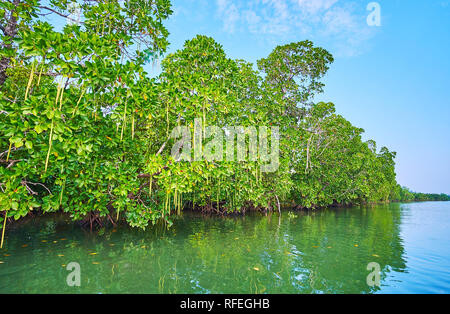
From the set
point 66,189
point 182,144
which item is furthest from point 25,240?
point 182,144

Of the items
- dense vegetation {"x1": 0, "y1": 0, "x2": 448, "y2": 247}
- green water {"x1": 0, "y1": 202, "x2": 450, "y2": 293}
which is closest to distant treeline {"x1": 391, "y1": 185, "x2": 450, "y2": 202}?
green water {"x1": 0, "y1": 202, "x2": 450, "y2": 293}

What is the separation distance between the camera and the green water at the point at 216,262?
13.9 ft

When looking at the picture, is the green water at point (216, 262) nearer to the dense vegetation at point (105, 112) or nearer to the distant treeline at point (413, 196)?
the dense vegetation at point (105, 112)

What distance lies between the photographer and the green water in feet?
13.9

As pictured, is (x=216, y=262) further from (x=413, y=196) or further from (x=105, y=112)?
(x=413, y=196)

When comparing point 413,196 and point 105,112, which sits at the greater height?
point 105,112

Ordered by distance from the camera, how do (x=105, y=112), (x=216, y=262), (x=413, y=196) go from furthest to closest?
(x=413, y=196) → (x=105, y=112) → (x=216, y=262)

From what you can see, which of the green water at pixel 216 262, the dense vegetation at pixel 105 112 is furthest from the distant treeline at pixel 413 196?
the dense vegetation at pixel 105 112

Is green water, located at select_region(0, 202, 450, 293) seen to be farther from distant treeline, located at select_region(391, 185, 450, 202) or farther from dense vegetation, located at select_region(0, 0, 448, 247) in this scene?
distant treeline, located at select_region(391, 185, 450, 202)

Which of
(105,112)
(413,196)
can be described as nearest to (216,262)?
(105,112)

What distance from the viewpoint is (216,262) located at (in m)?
5.61

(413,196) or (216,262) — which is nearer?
(216,262)
